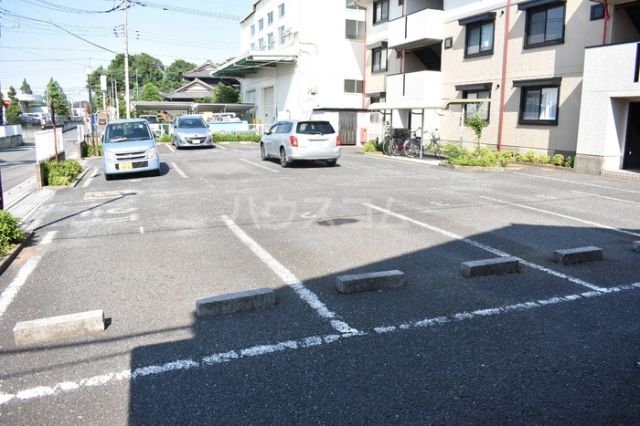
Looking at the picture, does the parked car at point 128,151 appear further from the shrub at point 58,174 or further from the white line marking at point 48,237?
the white line marking at point 48,237

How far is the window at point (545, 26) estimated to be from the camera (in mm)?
17656

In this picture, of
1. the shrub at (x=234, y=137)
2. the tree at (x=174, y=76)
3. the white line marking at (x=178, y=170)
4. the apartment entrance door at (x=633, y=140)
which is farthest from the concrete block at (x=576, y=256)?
the tree at (x=174, y=76)

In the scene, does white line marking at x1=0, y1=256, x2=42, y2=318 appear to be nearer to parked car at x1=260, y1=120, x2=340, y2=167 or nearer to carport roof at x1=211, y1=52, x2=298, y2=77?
parked car at x1=260, y1=120, x2=340, y2=167

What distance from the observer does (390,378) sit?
3434mm

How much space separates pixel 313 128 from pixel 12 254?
1131 cm

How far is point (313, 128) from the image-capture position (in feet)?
54.5

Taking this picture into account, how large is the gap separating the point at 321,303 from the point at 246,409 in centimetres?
182

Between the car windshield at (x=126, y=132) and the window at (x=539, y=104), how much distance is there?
13.5m

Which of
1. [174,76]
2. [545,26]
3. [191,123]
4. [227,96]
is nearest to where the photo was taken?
[545,26]

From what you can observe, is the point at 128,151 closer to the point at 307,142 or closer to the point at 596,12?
the point at 307,142

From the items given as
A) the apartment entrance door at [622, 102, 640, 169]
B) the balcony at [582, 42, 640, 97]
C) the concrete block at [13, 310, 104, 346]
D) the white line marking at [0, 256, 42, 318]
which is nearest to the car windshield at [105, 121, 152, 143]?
the white line marking at [0, 256, 42, 318]

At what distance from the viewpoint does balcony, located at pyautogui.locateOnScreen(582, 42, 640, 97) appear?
14062 millimetres

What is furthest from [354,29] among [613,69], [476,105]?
[613,69]

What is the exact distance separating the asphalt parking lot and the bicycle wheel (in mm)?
12132
